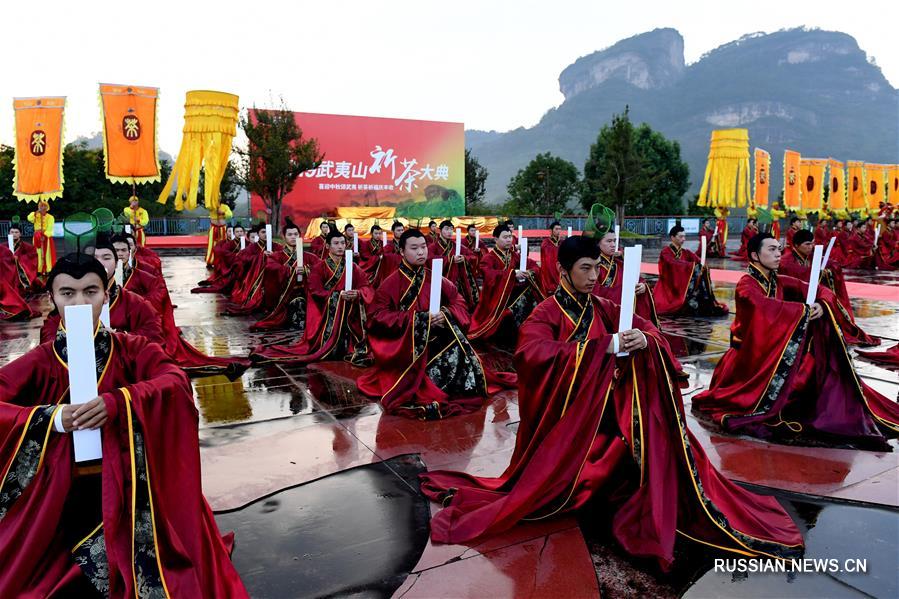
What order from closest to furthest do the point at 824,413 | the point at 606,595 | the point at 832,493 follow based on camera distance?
the point at 606,595
the point at 832,493
the point at 824,413

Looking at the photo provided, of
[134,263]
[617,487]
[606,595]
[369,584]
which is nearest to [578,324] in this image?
[617,487]

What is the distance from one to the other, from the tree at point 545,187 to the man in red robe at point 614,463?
109 feet

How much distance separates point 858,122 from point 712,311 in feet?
330

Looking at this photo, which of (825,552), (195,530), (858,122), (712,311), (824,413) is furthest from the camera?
(858,122)

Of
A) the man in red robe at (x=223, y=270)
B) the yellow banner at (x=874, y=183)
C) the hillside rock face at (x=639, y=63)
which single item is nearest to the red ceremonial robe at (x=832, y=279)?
the man in red robe at (x=223, y=270)

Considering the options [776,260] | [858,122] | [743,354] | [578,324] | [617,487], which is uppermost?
[858,122]

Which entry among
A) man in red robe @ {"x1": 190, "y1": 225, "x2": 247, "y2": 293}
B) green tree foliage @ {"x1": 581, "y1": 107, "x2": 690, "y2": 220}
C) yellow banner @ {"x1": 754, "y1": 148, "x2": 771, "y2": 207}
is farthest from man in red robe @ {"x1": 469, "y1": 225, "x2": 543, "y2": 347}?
yellow banner @ {"x1": 754, "y1": 148, "x2": 771, "y2": 207}

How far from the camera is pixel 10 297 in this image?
10000mm

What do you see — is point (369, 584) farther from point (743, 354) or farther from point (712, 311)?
point (712, 311)

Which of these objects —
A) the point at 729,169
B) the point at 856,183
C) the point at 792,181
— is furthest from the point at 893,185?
the point at 729,169

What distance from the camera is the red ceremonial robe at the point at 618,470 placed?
8.95 ft

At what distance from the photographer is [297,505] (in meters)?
3.28

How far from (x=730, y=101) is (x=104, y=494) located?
359ft

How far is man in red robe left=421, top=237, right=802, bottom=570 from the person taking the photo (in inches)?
107
